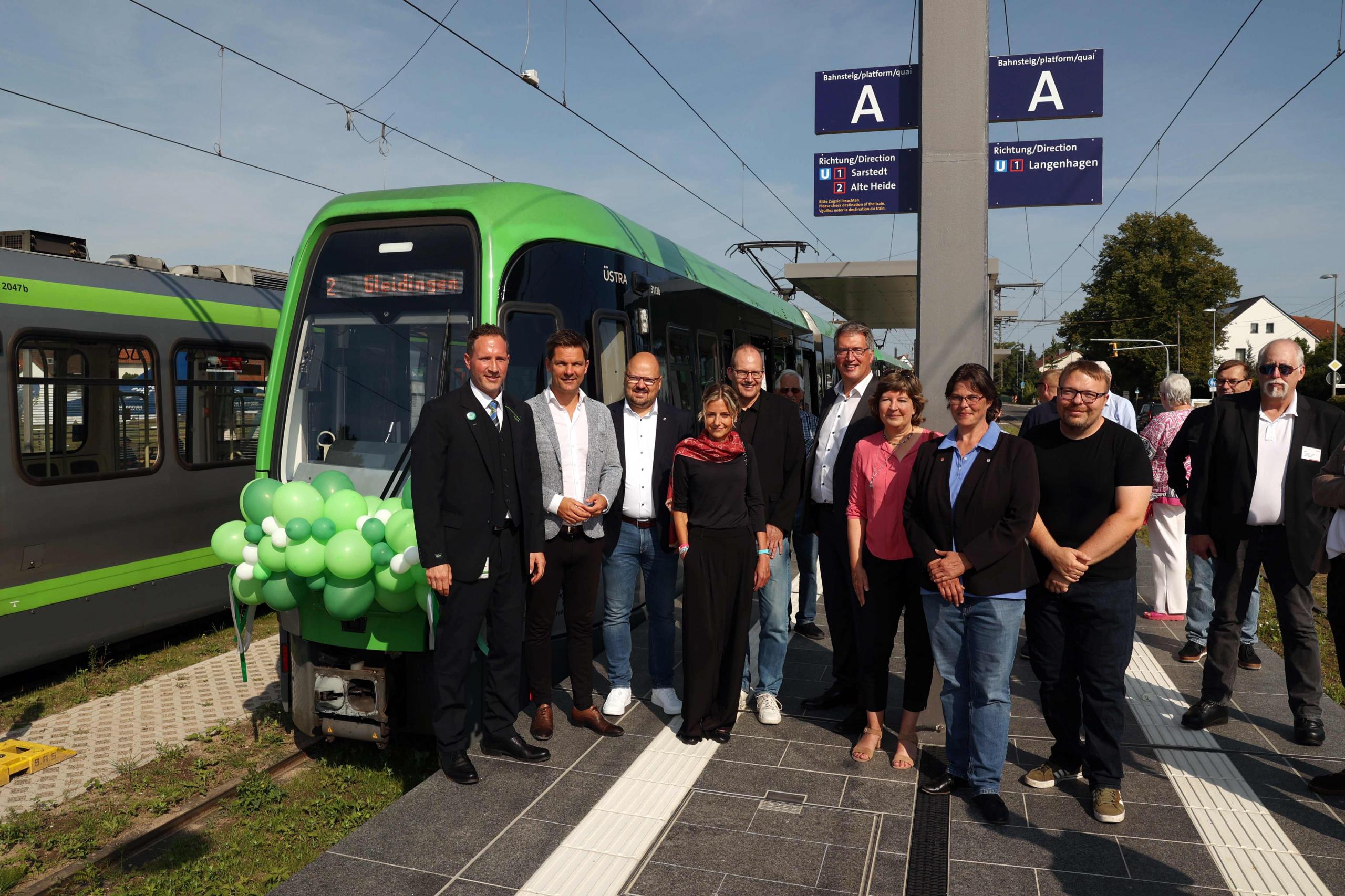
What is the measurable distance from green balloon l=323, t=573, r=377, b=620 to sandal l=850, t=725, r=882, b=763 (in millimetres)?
2466

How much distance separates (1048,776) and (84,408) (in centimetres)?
706

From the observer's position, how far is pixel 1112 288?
182 feet

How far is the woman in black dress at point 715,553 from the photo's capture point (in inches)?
191

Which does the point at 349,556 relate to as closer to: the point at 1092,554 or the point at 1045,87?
the point at 1092,554

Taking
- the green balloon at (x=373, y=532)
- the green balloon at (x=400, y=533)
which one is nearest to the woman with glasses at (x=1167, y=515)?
the green balloon at (x=400, y=533)


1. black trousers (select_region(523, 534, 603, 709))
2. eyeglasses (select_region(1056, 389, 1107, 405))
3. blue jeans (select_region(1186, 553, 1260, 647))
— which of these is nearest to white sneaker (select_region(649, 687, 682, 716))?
black trousers (select_region(523, 534, 603, 709))

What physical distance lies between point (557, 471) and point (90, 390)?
4.65m

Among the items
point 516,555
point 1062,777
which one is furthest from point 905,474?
point 516,555

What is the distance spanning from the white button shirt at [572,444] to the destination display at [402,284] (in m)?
0.89

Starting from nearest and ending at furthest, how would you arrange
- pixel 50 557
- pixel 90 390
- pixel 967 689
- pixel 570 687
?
pixel 967 689 < pixel 570 687 < pixel 50 557 < pixel 90 390

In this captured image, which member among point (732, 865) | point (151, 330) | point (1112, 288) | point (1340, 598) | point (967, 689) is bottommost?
point (732, 865)

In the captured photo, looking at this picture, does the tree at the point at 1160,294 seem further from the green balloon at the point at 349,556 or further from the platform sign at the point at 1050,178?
the green balloon at the point at 349,556

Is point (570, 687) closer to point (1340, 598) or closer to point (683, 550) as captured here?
point (683, 550)

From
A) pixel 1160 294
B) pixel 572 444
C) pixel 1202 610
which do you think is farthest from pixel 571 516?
pixel 1160 294
